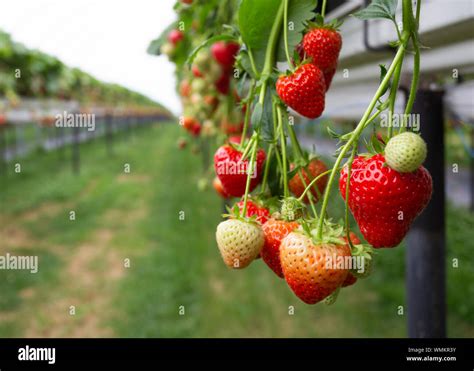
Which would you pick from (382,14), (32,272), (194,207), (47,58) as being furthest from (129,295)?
(47,58)

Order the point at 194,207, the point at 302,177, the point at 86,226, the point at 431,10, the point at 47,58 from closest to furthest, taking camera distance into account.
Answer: the point at 302,177
the point at 431,10
the point at 86,226
the point at 194,207
the point at 47,58

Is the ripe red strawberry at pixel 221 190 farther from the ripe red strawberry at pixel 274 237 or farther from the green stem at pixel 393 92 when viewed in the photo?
the green stem at pixel 393 92

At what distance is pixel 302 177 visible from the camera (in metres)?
0.56

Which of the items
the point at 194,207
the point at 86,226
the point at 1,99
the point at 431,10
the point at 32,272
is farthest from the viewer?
the point at 1,99

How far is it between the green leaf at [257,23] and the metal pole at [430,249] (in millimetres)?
785

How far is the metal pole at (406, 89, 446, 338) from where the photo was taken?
1.31m

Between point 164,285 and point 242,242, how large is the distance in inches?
136

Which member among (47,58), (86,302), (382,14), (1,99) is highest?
(47,58)

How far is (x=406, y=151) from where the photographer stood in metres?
0.39

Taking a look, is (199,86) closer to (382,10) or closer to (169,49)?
(169,49)

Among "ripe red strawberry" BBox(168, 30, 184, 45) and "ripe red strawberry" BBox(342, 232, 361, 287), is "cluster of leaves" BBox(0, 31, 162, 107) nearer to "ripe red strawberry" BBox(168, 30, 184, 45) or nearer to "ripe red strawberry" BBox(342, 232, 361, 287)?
"ripe red strawberry" BBox(168, 30, 184, 45)

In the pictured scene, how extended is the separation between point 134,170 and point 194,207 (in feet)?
13.3

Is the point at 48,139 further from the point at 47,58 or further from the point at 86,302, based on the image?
the point at 86,302

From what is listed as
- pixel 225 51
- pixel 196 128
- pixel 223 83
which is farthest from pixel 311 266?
pixel 196 128
